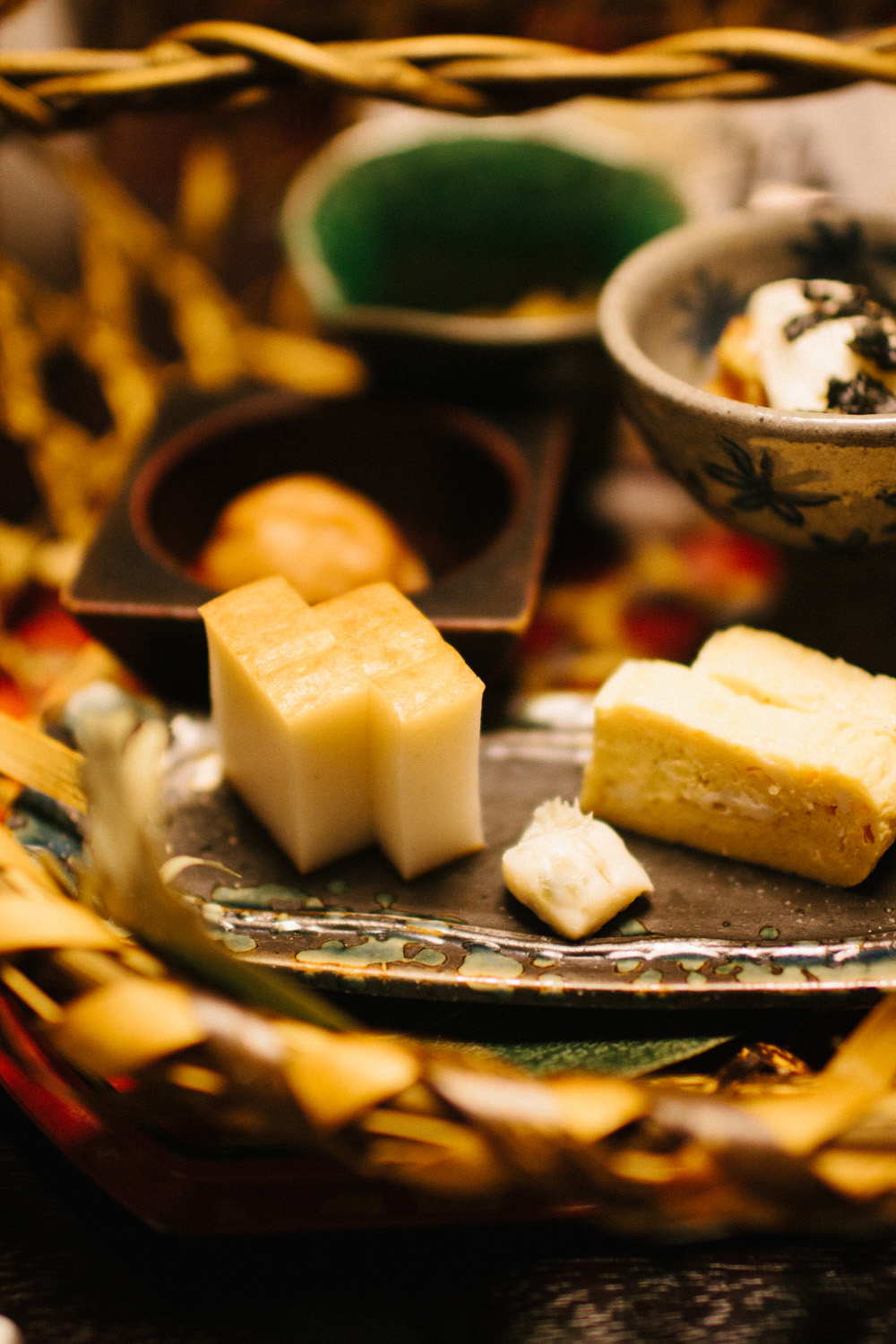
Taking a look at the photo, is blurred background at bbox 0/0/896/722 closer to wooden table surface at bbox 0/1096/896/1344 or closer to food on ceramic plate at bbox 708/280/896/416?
food on ceramic plate at bbox 708/280/896/416

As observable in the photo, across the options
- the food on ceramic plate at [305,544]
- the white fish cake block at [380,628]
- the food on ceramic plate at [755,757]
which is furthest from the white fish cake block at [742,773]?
the food on ceramic plate at [305,544]

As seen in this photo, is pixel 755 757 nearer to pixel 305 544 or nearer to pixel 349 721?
pixel 349 721

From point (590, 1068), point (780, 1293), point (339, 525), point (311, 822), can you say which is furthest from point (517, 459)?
point (780, 1293)

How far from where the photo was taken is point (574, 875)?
23.4 inches

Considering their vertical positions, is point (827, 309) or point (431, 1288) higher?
point (827, 309)

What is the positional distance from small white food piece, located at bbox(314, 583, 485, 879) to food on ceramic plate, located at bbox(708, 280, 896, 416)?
0.27 metres

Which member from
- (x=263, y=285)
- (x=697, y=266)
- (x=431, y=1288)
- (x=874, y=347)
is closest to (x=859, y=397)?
(x=874, y=347)

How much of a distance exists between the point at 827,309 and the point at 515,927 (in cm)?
45

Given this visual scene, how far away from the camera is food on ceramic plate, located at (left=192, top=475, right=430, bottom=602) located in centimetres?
80

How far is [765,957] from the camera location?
Result: 23.1 inches

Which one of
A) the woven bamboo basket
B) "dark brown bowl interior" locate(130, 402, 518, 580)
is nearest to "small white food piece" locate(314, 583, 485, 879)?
the woven bamboo basket

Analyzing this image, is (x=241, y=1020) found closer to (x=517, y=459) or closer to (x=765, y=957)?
(x=765, y=957)

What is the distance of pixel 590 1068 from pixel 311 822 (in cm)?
21

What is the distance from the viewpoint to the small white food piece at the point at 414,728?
1.92 ft
